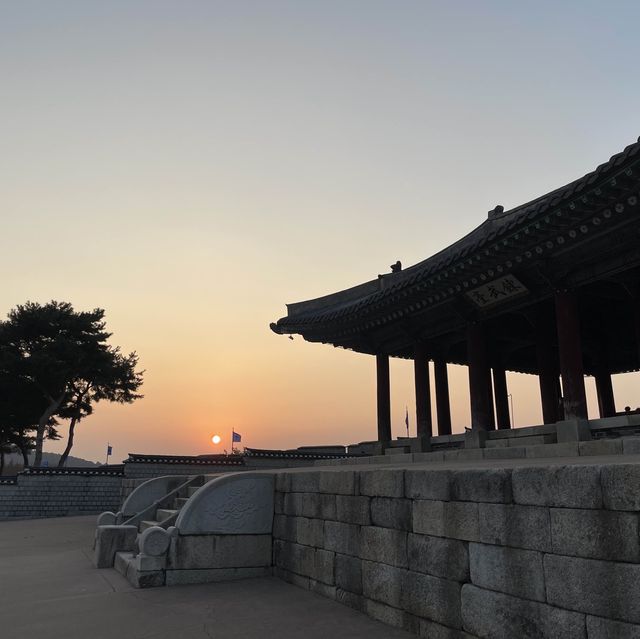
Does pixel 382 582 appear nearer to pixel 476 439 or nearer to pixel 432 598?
pixel 432 598

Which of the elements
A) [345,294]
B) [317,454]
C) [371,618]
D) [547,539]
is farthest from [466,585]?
[317,454]

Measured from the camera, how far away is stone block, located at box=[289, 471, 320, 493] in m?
6.49

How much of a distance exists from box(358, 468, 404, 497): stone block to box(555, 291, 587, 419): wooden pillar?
566 cm

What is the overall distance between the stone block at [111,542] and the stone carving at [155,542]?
1853 millimetres

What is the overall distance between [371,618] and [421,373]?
982 cm

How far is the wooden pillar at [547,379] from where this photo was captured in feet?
43.7

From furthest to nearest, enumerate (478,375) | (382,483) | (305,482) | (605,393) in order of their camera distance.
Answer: (605,393) < (478,375) < (305,482) < (382,483)

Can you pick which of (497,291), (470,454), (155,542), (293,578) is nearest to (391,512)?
(293,578)

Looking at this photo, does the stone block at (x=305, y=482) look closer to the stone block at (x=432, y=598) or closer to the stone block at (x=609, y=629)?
the stone block at (x=432, y=598)

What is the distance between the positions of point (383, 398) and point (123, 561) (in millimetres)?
9429

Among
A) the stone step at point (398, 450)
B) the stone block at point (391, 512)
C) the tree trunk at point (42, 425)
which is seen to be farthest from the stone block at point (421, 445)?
the tree trunk at point (42, 425)

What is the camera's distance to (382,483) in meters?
5.23

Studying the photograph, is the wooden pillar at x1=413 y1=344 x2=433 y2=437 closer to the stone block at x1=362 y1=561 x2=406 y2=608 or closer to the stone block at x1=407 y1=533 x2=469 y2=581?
the stone block at x1=362 y1=561 x2=406 y2=608

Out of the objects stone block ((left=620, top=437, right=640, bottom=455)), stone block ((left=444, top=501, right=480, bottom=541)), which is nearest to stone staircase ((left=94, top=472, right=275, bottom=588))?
stone block ((left=444, top=501, right=480, bottom=541))
